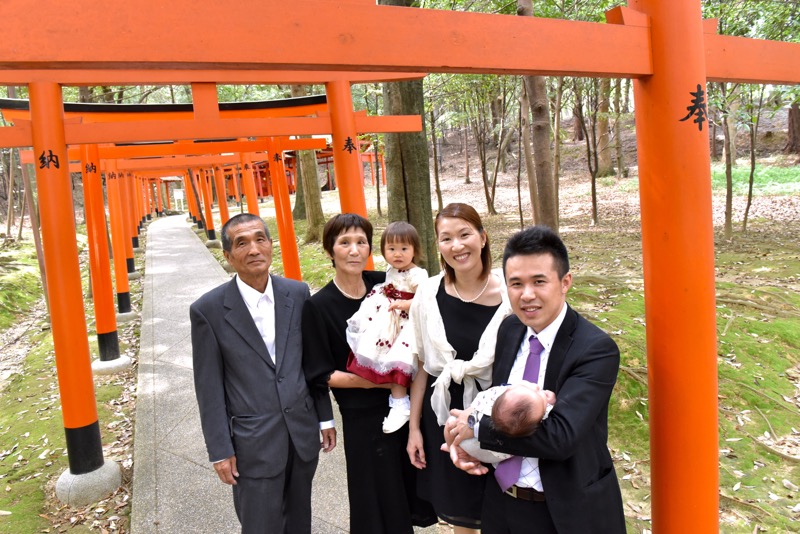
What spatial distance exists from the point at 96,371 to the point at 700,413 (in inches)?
264

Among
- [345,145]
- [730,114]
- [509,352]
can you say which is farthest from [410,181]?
[730,114]

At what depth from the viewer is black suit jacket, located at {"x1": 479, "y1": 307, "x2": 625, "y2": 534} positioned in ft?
5.16

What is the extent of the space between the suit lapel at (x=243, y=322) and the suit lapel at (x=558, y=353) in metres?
1.17

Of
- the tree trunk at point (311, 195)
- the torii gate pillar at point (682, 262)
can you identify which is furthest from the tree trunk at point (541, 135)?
the tree trunk at point (311, 195)

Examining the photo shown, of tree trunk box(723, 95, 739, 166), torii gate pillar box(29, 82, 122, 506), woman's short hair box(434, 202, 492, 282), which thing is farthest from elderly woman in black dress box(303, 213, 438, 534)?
tree trunk box(723, 95, 739, 166)

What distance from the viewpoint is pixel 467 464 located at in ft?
5.97

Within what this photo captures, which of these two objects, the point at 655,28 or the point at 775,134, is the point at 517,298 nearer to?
the point at 655,28

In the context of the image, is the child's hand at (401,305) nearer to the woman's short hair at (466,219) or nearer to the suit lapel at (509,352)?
the woman's short hair at (466,219)

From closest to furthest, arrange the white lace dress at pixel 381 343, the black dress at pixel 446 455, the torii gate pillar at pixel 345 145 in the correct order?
the black dress at pixel 446 455
the white lace dress at pixel 381 343
the torii gate pillar at pixel 345 145

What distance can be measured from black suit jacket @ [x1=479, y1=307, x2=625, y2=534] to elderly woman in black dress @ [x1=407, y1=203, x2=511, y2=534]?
331mm

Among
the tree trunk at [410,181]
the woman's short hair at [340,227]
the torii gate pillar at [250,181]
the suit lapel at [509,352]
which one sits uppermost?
the torii gate pillar at [250,181]

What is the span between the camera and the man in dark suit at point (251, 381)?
225cm

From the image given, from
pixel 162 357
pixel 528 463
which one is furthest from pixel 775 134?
pixel 528 463

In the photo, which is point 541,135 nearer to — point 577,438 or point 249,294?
point 249,294
